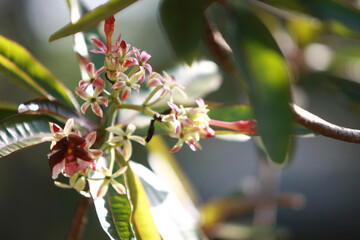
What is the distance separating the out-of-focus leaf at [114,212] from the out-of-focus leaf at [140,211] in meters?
0.06

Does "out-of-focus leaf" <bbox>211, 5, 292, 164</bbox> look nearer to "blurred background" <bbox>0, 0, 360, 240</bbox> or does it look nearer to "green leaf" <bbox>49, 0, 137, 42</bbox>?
"green leaf" <bbox>49, 0, 137, 42</bbox>

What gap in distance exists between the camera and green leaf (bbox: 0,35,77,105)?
0.66 metres

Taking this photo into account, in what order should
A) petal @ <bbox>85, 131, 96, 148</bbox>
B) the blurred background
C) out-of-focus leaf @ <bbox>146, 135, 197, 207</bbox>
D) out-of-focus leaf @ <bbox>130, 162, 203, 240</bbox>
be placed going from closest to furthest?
1. petal @ <bbox>85, 131, 96, 148</bbox>
2. out-of-focus leaf @ <bbox>130, 162, 203, 240</bbox>
3. out-of-focus leaf @ <bbox>146, 135, 197, 207</bbox>
4. the blurred background

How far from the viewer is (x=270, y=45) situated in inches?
20.9

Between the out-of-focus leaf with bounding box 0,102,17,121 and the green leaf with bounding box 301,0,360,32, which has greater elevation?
the out-of-focus leaf with bounding box 0,102,17,121

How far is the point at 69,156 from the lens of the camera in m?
0.53

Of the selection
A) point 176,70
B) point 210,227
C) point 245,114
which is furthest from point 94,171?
point 210,227

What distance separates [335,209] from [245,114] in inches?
133

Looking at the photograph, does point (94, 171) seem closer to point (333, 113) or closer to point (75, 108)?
point (75, 108)

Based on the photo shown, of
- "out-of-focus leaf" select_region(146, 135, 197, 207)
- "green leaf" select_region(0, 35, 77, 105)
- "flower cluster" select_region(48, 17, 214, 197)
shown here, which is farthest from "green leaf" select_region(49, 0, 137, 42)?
"out-of-focus leaf" select_region(146, 135, 197, 207)

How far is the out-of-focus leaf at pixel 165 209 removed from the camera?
0.66 metres

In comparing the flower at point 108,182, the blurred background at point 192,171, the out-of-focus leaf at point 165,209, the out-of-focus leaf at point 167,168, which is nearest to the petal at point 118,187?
the flower at point 108,182

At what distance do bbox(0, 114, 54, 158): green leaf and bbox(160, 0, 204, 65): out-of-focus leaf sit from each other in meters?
0.24

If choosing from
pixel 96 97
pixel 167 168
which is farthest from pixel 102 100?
pixel 167 168
